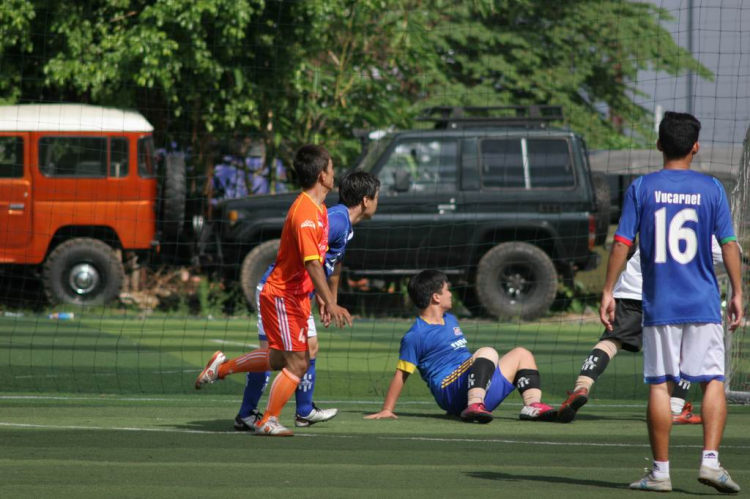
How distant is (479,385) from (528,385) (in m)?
0.42

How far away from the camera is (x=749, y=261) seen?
936 cm

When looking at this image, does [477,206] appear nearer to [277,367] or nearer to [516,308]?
[516,308]

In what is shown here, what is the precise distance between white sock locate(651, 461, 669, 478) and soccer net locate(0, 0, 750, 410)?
806cm

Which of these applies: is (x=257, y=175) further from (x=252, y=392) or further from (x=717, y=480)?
(x=717, y=480)

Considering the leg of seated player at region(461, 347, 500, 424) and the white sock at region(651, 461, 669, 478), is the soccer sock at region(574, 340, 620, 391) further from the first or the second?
the white sock at region(651, 461, 669, 478)

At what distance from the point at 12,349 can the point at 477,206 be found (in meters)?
6.34

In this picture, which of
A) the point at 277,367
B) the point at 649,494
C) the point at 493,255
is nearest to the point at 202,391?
the point at 277,367

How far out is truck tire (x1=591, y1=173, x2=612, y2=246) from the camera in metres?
15.7

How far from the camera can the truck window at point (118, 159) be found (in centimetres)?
1669

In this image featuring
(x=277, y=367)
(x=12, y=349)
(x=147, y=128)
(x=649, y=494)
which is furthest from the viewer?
(x=147, y=128)

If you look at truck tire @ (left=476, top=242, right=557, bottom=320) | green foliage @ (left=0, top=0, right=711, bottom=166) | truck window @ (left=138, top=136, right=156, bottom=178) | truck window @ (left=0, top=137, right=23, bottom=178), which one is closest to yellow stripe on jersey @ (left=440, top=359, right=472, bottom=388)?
truck tire @ (left=476, top=242, right=557, bottom=320)

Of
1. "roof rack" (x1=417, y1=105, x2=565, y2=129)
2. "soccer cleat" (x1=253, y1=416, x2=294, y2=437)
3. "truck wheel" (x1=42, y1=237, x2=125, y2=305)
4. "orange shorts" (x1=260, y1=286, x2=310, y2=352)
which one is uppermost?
"roof rack" (x1=417, y1=105, x2=565, y2=129)

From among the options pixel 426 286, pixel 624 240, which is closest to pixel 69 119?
pixel 426 286

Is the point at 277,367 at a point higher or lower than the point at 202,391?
higher
